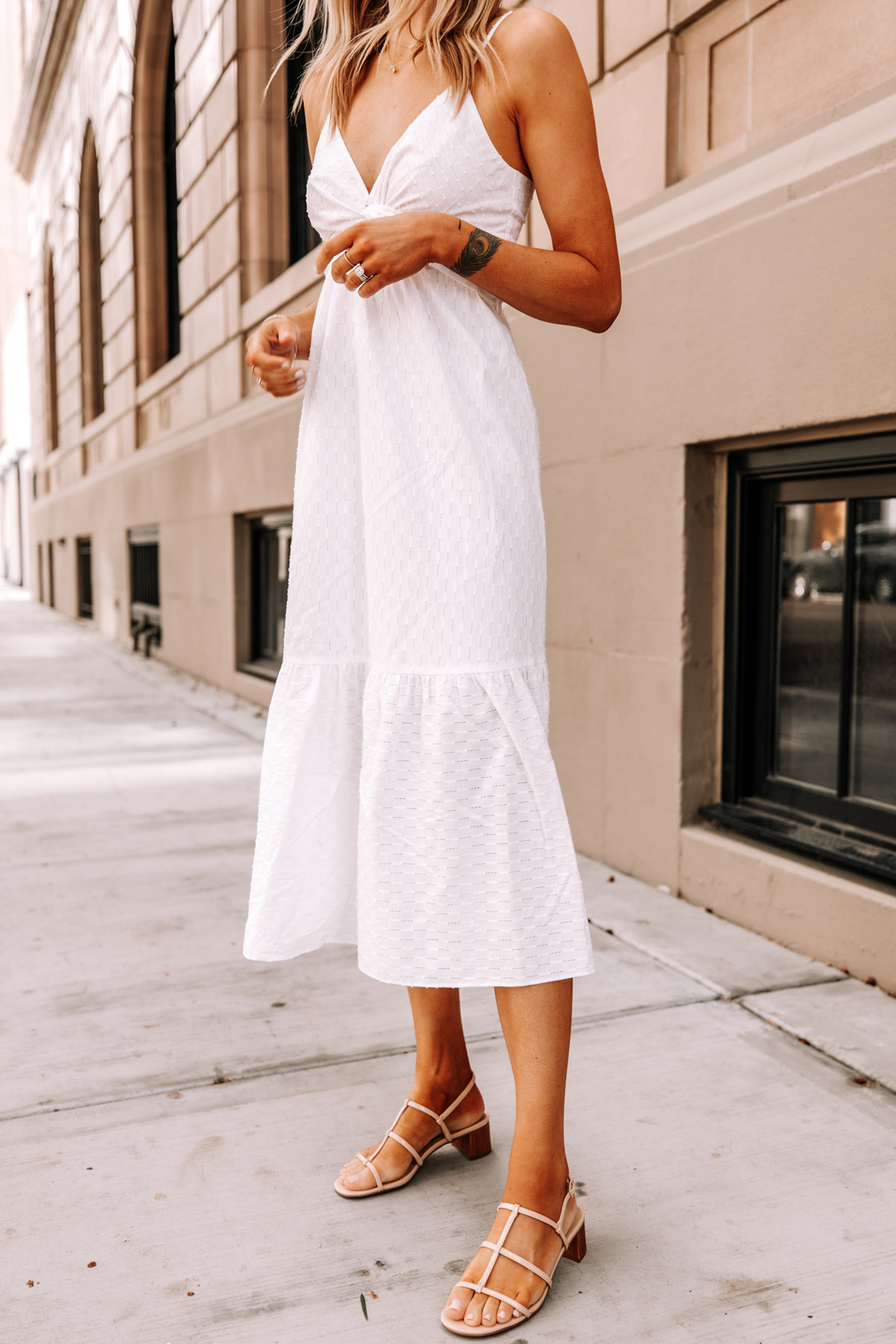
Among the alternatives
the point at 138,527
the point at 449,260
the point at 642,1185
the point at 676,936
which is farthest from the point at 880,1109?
the point at 138,527

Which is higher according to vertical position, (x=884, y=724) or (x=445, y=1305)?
(x=884, y=724)

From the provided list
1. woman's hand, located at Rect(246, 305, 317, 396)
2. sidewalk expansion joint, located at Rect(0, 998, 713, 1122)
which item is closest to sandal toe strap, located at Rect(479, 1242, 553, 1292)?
sidewalk expansion joint, located at Rect(0, 998, 713, 1122)

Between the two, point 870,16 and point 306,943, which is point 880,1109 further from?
point 870,16

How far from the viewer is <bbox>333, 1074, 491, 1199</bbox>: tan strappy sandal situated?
2.11 metres

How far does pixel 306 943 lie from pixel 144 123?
13.6m

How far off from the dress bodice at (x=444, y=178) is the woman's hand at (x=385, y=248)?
11cm

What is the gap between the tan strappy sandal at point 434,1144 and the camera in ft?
6.92

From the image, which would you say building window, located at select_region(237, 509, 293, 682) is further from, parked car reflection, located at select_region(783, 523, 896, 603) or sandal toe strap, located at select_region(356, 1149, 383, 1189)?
sandal toe strap, located at select_region(356, 1149, 383, 1189)

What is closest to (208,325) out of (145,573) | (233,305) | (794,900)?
(233,305)

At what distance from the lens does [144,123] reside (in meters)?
13.3

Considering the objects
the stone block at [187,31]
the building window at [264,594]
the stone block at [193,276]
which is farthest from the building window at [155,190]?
the building window at [264,594]

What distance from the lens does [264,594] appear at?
31.1ft

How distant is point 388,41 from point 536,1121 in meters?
1.80

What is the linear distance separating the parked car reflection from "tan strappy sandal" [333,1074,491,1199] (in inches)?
78.2
